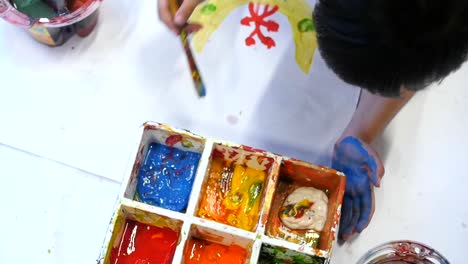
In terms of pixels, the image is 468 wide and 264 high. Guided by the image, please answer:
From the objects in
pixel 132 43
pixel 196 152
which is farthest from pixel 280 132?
pixel 132 43

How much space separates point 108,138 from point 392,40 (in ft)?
1.65

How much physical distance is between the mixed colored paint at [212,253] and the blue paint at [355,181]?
0.16 meters

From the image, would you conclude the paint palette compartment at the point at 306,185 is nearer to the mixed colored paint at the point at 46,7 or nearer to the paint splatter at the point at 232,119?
the paint splatter at the point at 232,119

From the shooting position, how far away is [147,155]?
2.81 ft

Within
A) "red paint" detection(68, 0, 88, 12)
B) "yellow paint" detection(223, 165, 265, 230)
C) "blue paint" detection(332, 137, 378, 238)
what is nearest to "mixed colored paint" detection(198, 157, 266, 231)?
"yellow paint" detection(223, 165, 265, 230)

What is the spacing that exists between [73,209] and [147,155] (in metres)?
0.15

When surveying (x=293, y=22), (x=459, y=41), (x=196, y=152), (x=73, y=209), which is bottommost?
(x=73, y=209)

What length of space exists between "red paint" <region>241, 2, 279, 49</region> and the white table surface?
0.39 feet

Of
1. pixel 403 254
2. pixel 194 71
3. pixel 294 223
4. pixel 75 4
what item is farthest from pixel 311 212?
pixel 75 4

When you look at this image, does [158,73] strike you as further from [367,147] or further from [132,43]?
[367,147]

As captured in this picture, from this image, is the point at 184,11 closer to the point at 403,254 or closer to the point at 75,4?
the point at 75,4

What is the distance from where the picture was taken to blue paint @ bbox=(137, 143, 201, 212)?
2.77 ft

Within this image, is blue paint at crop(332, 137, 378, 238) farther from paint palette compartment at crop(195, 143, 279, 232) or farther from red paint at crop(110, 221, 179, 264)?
red paint at crop(110, 221, 179, 264)

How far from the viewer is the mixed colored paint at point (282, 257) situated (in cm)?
78
